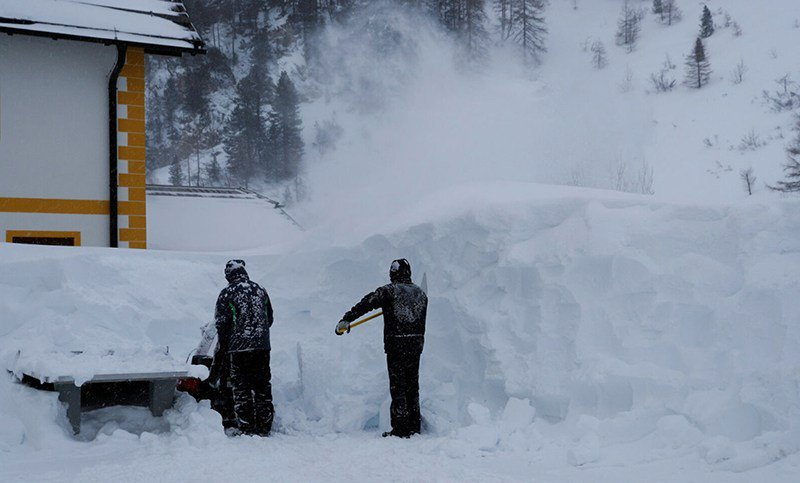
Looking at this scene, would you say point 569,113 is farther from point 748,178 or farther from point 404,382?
point 404,382

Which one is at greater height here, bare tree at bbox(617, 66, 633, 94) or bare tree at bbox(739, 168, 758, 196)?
bare tree at bbox(617, 66, 633, 94)

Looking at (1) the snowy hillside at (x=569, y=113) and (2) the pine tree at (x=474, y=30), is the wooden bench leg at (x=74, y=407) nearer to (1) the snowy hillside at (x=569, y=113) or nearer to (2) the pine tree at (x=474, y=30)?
(1) the snowy hillside at (x=569, y=113)

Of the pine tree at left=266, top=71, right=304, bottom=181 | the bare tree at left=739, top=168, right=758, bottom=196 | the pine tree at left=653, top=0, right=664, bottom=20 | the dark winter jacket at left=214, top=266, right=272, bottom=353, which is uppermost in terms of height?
the pine tree at left=653, top=0, right=664, bottom=20

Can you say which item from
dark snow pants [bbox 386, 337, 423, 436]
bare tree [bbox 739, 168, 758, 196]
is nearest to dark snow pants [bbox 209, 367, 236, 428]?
dark snow pants [bbox 386, 337, 423, 436]

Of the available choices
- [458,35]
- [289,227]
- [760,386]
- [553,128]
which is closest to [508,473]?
[760,386]

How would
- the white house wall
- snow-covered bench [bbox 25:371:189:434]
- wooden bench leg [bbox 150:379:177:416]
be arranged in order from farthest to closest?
1. the white house wall
2. wooden bench leg [bbox 150:379:177:416]
3. snow-covered bench [bbox 25:371:189:434]

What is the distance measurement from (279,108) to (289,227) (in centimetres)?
3160

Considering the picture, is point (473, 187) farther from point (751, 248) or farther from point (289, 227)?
point (289, 227)

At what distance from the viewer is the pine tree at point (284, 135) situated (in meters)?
39.4

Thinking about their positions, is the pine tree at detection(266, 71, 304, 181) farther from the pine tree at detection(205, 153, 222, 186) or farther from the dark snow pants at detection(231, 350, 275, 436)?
the dark snow pants at detection(231, 350, 275, 436)

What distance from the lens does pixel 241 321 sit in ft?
20.1

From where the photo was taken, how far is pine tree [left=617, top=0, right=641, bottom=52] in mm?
43156

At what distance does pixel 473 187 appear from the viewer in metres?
8.27

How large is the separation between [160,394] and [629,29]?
43.7 meters
